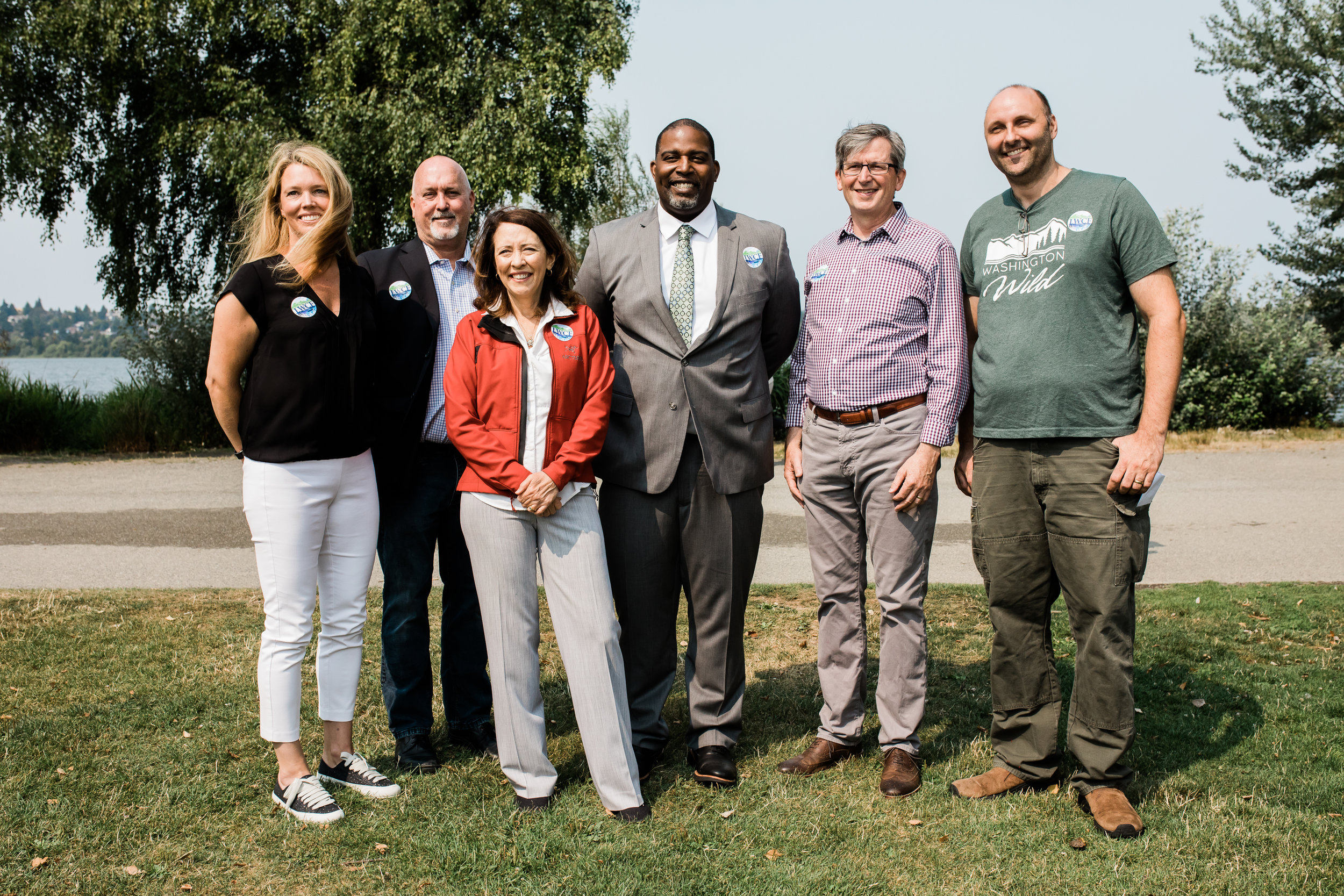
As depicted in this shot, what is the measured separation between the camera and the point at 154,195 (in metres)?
17.8

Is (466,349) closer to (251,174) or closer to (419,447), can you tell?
(419,447)

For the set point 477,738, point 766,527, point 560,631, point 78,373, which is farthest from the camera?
point 78,373

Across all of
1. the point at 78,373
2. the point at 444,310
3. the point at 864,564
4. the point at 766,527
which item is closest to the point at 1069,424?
the point at 864,564

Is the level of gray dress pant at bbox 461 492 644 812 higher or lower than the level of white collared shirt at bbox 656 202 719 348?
lower

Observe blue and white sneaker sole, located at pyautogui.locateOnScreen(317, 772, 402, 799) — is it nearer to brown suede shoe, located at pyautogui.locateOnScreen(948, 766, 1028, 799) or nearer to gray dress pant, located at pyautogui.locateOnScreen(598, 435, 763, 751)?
gray dress pant, located at pyautogui.locateOnScreen(598, 435, 763, 751)

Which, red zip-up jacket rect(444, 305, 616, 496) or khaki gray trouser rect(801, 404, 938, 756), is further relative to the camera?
khaki gray trouser rect(801, 404, 938, 756)

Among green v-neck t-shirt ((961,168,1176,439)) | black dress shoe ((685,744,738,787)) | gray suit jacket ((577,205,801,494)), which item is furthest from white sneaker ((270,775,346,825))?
green v-neck t-shirt ((961,168,1176,439))

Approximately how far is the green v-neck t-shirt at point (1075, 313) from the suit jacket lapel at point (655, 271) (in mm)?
1241

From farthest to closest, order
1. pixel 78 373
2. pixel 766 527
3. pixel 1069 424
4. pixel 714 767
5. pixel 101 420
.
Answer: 1. pixel 78 373
2. pixel 101 420
3. pixel 766 527
4. pixel 714 767
5. pixel 1069 424

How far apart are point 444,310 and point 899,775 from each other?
2643 millimetres

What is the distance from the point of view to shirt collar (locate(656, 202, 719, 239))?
4020 mm

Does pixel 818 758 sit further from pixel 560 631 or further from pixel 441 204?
pixel 441 204

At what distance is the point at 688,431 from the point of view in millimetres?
3906

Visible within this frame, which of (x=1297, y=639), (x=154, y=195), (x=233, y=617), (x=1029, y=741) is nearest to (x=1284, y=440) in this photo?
(x=1297, y=639)
